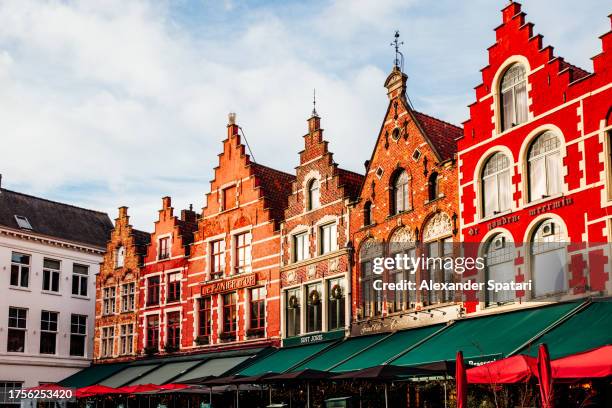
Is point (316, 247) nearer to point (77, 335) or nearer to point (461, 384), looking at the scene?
point (461, 384)

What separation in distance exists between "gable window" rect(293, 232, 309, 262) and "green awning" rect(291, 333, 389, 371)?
14.0ft

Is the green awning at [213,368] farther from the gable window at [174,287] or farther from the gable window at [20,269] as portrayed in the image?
the gable window at [20,269]

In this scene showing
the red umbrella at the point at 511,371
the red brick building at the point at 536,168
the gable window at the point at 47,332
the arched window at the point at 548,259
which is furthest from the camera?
the gable window at the point at 47,332

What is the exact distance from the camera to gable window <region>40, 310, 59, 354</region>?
41.5 meters

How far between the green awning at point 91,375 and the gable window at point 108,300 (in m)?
2.63

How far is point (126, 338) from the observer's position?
38.7 metres

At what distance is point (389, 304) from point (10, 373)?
72.3 ft

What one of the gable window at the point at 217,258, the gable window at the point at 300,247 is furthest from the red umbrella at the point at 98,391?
the gable window at the point at 300,247

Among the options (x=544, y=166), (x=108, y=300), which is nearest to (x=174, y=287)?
(x=108, y=300)

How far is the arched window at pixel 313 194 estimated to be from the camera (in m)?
29.8

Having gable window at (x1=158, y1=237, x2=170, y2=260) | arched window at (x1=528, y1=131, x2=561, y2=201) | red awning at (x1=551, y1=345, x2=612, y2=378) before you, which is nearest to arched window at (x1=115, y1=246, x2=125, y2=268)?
gable window at (x1=158, y1=237, x2=170, y2=260)

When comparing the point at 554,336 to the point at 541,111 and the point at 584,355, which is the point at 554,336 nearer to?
the point at 584,355

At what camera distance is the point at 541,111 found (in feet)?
70.2

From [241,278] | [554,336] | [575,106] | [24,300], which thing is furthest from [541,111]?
[24,300]
